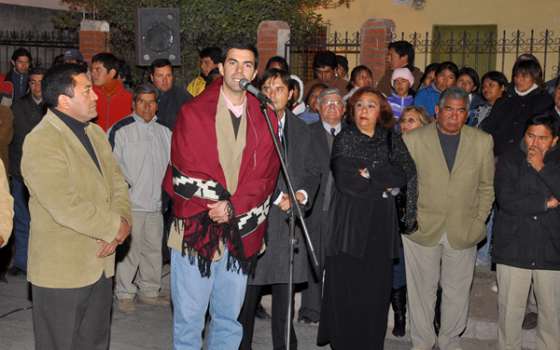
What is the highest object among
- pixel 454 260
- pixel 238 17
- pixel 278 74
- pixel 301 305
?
pixel 238 17

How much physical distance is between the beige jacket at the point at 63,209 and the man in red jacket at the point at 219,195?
48 centimetres

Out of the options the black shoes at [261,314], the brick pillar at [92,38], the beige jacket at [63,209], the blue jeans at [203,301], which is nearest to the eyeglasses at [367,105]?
the blue jeans at [203,301]

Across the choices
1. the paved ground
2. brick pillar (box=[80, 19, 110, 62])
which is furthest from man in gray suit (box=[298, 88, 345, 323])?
brick pillar (box=[80, 19, 110, 62])

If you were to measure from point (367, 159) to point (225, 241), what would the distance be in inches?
62.3

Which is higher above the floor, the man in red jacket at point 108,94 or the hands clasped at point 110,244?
the man in red jacket at point 108,94

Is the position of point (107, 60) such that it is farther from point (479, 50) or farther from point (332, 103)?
point (479, 50)

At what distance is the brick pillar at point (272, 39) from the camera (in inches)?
466

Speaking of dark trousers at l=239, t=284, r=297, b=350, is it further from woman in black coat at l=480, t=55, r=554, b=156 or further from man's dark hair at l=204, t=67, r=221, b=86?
man's dark hair at l=204, t=67, r=221, b=86

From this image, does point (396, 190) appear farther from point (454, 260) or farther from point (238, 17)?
point (238, 17)

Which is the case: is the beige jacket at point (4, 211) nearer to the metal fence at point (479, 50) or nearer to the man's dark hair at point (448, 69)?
the man's dark hair at point (448, 69)

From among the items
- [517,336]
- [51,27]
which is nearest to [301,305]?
[517,336]

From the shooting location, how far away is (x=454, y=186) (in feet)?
20.1

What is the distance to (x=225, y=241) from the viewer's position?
15.9ft

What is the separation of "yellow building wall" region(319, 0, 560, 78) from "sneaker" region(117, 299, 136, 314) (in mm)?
10789
